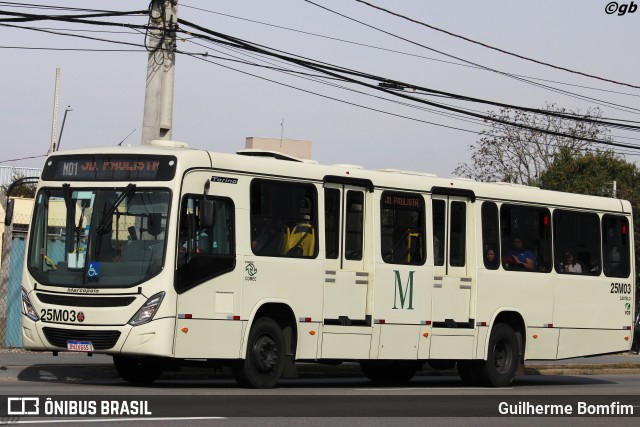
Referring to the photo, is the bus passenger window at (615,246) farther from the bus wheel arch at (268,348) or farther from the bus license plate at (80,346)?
the bus license plate at (80,346)

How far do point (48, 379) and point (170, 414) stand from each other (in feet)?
20.2

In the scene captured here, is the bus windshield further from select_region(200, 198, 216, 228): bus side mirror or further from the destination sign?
the destination sign

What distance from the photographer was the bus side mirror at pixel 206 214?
1678cm

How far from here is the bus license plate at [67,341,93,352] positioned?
16.4m

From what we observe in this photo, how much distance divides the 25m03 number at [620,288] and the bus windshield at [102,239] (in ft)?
34.9

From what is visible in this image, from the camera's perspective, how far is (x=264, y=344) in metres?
17.7

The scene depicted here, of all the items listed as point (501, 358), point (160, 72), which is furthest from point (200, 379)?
point (160, 72)

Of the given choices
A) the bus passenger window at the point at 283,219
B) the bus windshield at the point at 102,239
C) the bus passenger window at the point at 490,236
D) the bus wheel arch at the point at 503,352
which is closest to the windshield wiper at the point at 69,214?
the bus windshield at the point at 102,239

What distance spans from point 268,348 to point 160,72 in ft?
21.8

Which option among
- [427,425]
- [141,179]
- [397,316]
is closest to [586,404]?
[397,316]

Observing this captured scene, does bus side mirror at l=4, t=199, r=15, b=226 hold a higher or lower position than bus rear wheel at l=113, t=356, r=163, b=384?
higher

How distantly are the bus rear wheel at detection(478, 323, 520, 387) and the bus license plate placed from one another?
7692mm

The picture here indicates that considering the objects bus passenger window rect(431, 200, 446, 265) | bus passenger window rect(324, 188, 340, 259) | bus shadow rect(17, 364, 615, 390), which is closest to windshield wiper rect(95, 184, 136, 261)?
bus shadow rect(17, 364, 615, 390)

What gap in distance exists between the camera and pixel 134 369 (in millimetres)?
18328
